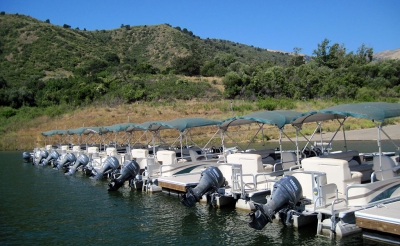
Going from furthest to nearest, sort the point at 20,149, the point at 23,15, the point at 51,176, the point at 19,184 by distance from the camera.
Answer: the point at 23,15, the point at 20,149, the point at 51,176, the point at 19,184

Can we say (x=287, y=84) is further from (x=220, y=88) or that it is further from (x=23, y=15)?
(x=23, y=15)

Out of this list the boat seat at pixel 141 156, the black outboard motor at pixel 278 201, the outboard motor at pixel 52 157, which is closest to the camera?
the black outboard motor at pixel 278 201

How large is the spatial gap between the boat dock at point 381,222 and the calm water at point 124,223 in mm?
287

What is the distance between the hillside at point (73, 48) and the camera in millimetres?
82938

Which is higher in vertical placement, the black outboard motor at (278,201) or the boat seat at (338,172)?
the boat seat at (338,172)

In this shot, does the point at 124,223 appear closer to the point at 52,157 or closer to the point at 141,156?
the point at 141,156

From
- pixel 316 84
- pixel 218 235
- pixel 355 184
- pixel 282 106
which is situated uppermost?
pixel 316 84

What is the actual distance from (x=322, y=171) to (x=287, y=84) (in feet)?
167

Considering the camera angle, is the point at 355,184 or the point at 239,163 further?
the point at 239,163

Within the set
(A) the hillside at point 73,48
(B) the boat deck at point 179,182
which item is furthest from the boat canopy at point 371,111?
(A) the hillside at point 73,48

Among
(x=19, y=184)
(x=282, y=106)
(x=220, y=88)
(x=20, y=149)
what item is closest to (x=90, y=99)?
(x=20, y=149)

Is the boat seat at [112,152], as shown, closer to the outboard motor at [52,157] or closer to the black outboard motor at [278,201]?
the outboard motor at [52,157]

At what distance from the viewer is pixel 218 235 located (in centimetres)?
1088

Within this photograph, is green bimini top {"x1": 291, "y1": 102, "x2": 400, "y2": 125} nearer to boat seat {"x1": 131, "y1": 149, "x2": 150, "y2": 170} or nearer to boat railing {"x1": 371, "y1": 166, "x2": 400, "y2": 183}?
boat railing {"x1": 371, "y1": 166, "x2": 400, "y2": 183}
